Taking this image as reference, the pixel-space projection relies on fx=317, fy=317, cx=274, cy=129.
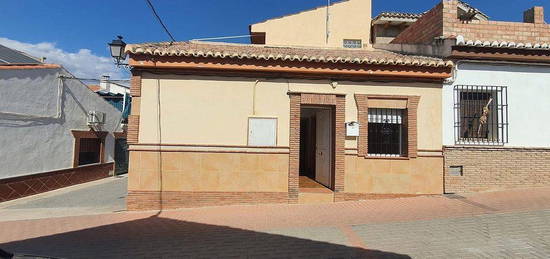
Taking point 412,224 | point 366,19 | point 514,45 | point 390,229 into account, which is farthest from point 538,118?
point 366,19

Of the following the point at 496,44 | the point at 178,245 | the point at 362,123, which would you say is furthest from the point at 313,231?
the point at 496,44

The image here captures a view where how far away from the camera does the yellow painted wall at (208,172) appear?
729 centimetres

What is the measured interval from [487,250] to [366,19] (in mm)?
16262

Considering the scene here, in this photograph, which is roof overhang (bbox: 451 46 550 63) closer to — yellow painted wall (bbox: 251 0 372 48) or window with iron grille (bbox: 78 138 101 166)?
yellow painted wall (bbox: 251 0 372 48)

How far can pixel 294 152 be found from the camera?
7.62m

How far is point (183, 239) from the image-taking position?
16.9ft

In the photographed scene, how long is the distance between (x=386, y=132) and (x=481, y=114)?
8.71ft

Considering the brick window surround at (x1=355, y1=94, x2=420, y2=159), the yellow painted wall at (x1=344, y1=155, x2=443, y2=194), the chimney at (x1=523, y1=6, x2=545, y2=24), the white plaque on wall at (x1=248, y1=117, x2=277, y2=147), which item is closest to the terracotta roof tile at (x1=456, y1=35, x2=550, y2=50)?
the brick window surround at (x1=355, y1=94, x2=420, y2=159)

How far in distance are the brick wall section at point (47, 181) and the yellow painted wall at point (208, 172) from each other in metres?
5.06

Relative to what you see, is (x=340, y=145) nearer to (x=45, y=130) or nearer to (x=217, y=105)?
(x=217, y=105)

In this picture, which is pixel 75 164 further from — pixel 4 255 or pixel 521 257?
pixel 521 257

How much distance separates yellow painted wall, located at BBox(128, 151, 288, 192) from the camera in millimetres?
7293

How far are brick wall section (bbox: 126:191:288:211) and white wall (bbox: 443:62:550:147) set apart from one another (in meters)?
5.57

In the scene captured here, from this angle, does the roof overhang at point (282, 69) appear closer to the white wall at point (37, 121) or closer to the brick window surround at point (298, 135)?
the brick window surround at point (298, 135)
